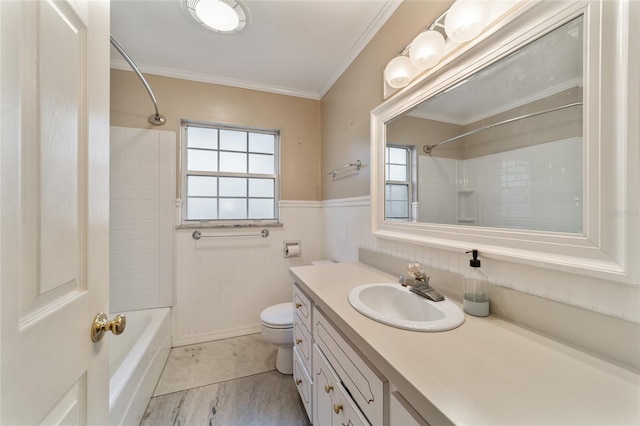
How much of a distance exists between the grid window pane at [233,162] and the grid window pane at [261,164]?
66 mm

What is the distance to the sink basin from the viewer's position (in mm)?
769

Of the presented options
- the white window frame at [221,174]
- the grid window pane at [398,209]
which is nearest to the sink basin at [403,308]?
the grid window pane at [398,209]

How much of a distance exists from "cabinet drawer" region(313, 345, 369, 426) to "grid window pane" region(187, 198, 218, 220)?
165cm

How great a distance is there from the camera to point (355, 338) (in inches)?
29.7

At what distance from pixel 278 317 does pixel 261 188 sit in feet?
4.07

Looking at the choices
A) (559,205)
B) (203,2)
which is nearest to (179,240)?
(203,2)

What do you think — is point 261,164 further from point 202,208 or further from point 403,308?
point 403,308

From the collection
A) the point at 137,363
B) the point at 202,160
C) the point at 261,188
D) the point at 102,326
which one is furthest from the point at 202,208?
the point at 102,326

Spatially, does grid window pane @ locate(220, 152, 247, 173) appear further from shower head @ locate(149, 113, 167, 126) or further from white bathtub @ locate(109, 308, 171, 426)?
white bathtub @ locate(109, 308, 171, 426)

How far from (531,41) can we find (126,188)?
2546mm

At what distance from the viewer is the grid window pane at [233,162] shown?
2.34 metres

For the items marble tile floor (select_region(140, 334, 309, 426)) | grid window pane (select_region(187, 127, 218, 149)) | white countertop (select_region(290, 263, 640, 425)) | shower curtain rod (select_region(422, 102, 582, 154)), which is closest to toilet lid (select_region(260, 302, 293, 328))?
marble tile floor (select_region(140, 334, 309, 426))

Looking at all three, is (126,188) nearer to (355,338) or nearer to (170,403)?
(170,403)

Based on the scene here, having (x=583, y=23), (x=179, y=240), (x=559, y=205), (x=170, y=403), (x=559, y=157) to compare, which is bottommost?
(x=170, y=403)
